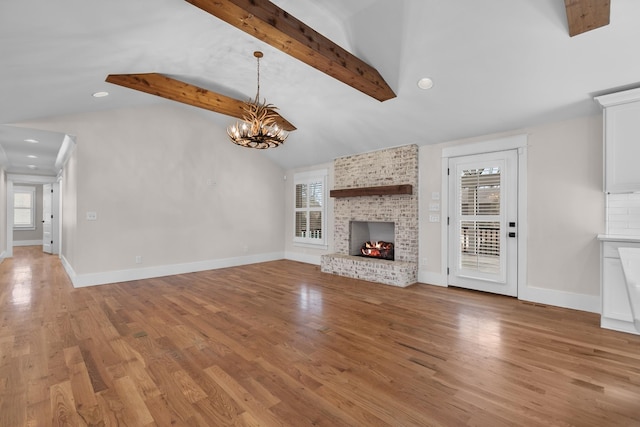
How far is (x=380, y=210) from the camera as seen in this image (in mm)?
5875

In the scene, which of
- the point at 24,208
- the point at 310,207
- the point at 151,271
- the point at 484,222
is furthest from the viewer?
the point at 24,208

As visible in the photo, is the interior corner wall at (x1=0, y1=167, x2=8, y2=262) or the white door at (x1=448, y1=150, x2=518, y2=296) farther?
the interior corner wall at (x1=0, y1=167, x2=8, y2=262)

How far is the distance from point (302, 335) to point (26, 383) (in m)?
2.15

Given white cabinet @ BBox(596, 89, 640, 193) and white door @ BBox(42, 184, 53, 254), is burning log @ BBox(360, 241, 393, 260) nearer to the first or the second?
white cabinet @ BBox(596, 89, 640, 193)

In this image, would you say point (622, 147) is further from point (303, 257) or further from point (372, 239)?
point (303, 257)

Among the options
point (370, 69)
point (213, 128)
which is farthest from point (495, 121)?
point (213, 128)

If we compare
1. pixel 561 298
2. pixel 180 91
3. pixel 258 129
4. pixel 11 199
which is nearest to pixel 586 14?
pixel 561 298

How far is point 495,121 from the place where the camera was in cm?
423

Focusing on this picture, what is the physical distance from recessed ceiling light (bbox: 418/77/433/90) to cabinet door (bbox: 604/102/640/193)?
6.43 feet

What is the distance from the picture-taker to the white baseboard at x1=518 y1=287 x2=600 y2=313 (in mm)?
3646

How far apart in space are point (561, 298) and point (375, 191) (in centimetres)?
319

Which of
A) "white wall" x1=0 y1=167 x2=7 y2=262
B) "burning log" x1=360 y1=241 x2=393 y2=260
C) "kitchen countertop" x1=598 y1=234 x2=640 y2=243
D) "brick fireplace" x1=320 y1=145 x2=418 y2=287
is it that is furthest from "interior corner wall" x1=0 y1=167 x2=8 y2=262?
"kitchen countertop" x1=598 y1=234 x2=640 y2=243

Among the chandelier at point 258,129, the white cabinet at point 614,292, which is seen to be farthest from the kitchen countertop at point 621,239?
the chandelier at point 258,129

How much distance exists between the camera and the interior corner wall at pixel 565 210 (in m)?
3.65
